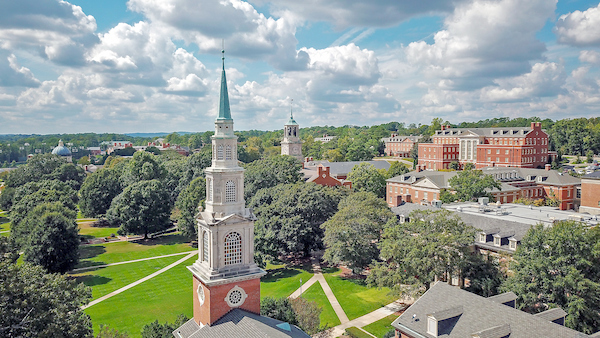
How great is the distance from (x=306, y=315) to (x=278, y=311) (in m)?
2.64

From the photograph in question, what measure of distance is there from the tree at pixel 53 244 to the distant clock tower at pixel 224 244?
105 feet

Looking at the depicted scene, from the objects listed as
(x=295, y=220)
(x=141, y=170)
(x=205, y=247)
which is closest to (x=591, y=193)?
(x=295, y=220)

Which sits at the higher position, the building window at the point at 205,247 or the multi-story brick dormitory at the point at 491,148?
the multi-story brick dormitory at the point at 491,148

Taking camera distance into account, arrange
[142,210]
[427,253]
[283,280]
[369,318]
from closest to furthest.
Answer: [427,253] < [369,318] < [283,280] < [142,210]

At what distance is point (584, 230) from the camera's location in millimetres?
29625

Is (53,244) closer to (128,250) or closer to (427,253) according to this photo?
(128,250)

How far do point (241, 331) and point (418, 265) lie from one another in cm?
1904

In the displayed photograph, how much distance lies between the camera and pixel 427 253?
34781mm

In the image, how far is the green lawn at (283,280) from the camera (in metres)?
43.2

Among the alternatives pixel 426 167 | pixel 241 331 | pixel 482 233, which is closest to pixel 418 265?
pixel 482 233

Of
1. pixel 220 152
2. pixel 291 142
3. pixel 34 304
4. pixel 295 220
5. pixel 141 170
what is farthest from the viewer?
pixel 291 142

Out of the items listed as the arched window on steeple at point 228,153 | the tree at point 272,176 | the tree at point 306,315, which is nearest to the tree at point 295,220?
the tree at point 272,176

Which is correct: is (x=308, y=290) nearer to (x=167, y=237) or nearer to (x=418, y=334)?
(x=418, y=334)

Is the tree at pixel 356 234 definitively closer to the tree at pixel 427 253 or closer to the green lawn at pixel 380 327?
the tree at pixel 427 253
